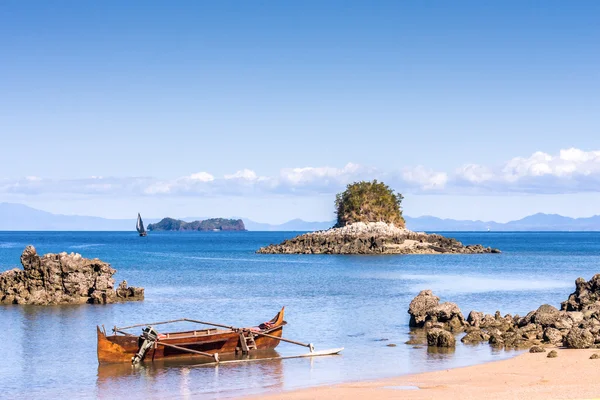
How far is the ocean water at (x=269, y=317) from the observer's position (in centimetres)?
2622

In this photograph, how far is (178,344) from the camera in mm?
29641

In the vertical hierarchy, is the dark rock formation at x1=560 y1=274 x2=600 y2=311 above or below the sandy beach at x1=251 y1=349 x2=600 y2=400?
above

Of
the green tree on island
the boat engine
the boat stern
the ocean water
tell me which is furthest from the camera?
the green tree on island

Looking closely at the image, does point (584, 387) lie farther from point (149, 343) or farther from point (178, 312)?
point (178, 312)

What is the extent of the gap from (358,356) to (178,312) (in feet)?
57.3

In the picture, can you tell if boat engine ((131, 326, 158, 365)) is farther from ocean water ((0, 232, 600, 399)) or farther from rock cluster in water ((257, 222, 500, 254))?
rock cluster in water ((257, 222, 500, 254))

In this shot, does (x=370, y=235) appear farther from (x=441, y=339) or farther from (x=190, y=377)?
(x=190, y=377)

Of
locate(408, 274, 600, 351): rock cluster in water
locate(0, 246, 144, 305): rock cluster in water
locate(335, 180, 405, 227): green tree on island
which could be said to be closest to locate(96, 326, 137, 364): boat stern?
locate(408, 274, 600, 351): rock cluster in water

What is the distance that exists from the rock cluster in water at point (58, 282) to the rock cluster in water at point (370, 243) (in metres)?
73.3

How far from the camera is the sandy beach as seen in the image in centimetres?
2214

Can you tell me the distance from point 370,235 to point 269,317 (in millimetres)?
82136

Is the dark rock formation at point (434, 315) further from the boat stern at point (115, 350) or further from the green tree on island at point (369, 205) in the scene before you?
the green tree on island at point (369, 205)

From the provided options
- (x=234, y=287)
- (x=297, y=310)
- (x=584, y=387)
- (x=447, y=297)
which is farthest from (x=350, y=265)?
(x=584, y=387)

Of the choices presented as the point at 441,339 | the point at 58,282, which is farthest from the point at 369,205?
the point at 441,339
